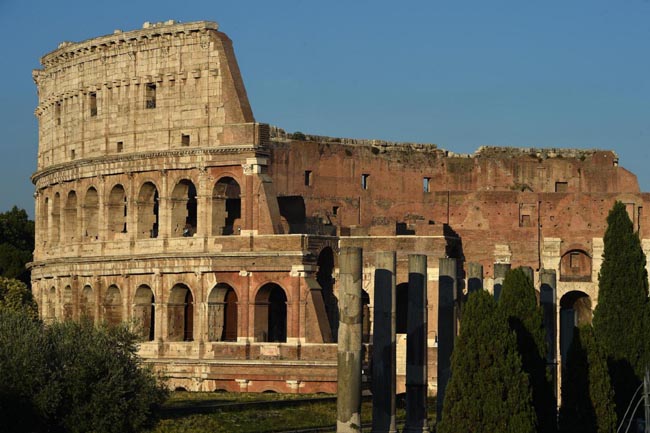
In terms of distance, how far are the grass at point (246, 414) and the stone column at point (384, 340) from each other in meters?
6.55

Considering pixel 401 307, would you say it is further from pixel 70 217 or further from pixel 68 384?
pixel 68 384

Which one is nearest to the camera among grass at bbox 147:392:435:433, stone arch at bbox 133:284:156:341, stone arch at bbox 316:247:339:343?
grass at bbox 147:392:435:433

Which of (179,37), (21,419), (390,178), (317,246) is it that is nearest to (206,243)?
(317,246)

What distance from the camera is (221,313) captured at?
4856cm

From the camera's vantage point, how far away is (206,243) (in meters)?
48.3

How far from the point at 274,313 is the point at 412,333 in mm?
20960

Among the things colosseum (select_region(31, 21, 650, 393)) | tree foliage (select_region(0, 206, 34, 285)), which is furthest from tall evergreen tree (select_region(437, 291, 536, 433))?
tree foliage (select_region(0, 206, 34, 285))

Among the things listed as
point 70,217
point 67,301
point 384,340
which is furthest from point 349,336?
point 70,217

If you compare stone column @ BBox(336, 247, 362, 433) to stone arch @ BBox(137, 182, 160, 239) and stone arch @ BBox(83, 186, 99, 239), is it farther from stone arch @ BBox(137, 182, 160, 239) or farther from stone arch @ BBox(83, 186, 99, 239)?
stone arch @ BBox(83, 186, 99, 239)

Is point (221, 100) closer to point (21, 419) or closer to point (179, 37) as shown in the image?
point (179, 37)

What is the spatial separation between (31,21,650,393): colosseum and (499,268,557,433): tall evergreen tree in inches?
614

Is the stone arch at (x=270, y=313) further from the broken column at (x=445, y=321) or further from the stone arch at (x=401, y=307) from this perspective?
the broken column at (x=445, y=321)

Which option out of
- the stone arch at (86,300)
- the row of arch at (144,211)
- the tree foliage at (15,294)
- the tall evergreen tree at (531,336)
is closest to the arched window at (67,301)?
the stone arch at (86,300)

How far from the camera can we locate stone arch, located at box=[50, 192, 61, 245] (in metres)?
54.9
